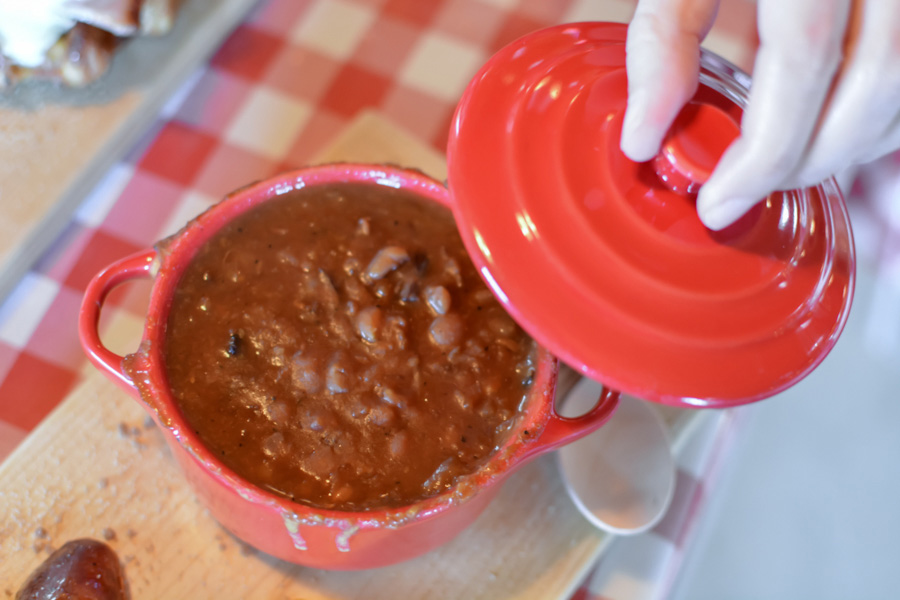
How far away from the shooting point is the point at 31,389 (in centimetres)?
115

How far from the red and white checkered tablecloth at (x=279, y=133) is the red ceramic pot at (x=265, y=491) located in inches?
13.0

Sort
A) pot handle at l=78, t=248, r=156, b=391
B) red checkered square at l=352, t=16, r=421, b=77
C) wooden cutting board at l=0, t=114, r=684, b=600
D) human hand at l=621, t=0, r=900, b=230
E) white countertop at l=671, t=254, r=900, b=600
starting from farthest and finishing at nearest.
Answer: white countertop at l=671, t=254, r=900, b=600 < red checkered square at l=352, t=16, r=421, b=77 < wooden cutting board at l=0, t=114, r=684, b=600 < pot handle at l=78, t=248, r=156, b=391 < human hand at l=621, t=0, r=900, b=230

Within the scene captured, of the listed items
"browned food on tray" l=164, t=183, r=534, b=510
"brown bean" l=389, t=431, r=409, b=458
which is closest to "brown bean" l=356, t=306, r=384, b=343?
"browned food on tray" l=164, t=183, r=534, b=510

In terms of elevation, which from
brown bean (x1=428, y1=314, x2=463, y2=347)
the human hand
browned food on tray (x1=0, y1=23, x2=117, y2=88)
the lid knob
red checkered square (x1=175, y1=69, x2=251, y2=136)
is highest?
the human hand

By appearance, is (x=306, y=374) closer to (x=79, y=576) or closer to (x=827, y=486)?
(x=79, y=576)

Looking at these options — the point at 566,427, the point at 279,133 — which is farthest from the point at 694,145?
the point at 279,133

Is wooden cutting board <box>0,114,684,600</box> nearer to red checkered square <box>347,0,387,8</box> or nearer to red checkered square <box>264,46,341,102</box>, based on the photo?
red checkered square <box>264,46,341,102</box>

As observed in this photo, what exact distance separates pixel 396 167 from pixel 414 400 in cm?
33

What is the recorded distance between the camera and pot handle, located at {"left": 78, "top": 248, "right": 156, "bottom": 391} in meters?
0.84

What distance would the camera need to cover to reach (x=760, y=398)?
0.71 m

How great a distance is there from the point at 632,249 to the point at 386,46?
1.00m

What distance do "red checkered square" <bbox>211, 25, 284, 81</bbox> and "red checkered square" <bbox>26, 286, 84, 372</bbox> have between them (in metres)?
0.56

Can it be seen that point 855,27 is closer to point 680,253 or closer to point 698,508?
point 680,253

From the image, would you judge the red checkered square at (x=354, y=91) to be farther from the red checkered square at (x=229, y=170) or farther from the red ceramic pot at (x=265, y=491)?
the red ceramic pot at (x=265, y=491)
